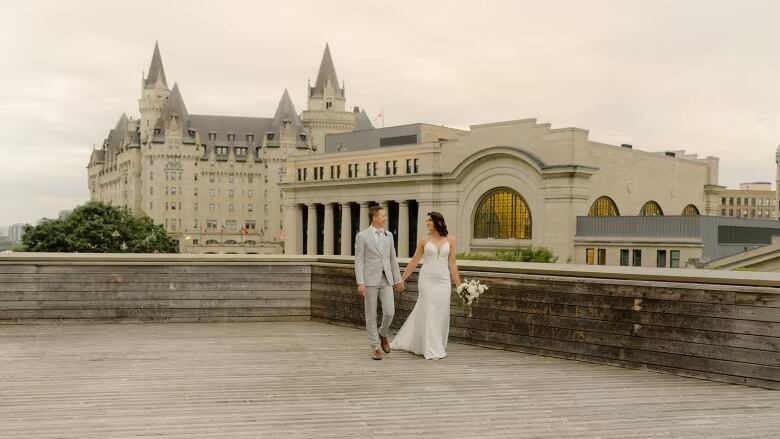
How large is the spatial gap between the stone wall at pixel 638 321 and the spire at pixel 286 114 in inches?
6467

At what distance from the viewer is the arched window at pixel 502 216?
75.1 meters

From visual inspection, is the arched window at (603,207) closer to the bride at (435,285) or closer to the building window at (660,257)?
the building window at (660,257)

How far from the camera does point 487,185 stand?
76438mm

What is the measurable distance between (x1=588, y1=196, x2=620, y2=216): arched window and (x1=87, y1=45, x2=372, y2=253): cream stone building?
3850 inches

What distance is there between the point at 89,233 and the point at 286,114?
107 metres

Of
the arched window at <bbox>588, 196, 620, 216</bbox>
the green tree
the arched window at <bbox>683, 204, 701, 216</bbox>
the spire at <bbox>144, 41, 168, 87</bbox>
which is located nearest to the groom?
the green tree

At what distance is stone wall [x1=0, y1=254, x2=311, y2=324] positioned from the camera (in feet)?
47.0

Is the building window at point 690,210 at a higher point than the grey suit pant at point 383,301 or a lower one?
higher

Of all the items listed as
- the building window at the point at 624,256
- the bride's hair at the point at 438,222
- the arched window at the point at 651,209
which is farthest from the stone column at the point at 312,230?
the bride's hair at the point at 438,222

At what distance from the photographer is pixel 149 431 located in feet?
22.9

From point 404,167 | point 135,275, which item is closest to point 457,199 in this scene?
point 404,167

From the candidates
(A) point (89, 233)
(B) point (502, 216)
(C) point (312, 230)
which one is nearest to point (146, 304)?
(A) point (89, 233)

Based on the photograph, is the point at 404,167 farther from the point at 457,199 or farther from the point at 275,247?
the point at 275,247

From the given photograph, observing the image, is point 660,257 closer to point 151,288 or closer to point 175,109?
point 151,288
